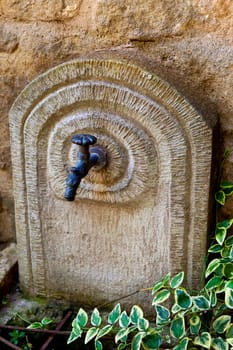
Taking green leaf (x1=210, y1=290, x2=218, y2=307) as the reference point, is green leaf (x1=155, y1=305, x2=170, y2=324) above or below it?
below

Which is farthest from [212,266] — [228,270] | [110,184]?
[110,184]

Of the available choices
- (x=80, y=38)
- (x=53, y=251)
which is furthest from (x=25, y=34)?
(x=53, y=251)

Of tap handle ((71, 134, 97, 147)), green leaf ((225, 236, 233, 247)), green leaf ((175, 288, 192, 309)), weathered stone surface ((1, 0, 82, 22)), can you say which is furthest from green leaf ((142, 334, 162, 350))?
weathered stone surface ((1, 0, 82, 22))

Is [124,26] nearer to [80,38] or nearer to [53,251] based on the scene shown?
[80,38]

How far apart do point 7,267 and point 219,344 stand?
73 cm

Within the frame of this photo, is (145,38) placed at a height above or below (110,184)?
above

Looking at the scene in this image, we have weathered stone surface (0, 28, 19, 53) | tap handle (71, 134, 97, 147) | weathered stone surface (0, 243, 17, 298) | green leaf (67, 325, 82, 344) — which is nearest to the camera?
tap handle (71, 134, 97, 147)

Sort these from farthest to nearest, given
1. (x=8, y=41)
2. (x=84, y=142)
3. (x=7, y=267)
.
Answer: (x=7, y=267), (x=8, y=41), (x=84, y=142)

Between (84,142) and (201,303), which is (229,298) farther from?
(84,142)

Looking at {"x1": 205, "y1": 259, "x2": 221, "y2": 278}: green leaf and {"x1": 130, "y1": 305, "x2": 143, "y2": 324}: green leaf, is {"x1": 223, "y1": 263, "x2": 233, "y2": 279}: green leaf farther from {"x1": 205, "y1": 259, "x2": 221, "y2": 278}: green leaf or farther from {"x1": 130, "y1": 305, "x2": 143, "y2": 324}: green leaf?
{"x1": 130, "y1": 305, "x2": 143, "y2": 324}: green leaf

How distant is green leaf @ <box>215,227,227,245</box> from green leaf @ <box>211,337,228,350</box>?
0.25 meters

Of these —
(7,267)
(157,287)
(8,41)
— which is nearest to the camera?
(157,287)

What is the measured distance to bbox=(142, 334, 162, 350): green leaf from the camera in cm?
134

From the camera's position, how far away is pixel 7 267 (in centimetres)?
170
